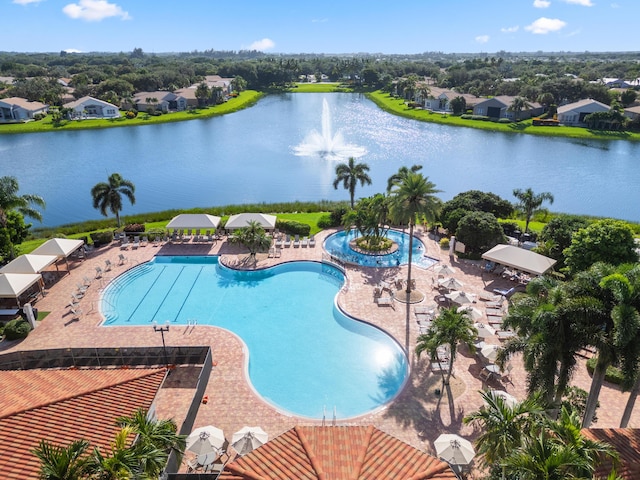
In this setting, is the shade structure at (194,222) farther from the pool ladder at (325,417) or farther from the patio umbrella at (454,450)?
the patio umbrella at (454,450)

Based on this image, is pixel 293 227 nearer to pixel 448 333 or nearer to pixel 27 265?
pixel 27 265

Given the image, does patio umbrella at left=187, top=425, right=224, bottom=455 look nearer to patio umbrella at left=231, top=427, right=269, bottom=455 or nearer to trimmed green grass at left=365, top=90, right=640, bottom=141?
patio umbrella at left=231, top=427, right=269, bottom=455

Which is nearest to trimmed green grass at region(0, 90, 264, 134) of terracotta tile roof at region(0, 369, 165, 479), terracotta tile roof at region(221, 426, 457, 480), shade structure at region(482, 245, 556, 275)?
shade structure at region(482, 245, 556, 275)

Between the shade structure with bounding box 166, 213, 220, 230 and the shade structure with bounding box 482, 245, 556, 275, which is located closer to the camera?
the shade structure with bounding box 482, 245, 556, 275

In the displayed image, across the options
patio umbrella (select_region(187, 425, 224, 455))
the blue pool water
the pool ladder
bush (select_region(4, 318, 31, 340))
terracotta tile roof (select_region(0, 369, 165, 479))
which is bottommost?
the pool ladder

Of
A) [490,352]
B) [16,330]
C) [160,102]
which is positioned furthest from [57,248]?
[160,102]

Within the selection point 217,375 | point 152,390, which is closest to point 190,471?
point 152,390
